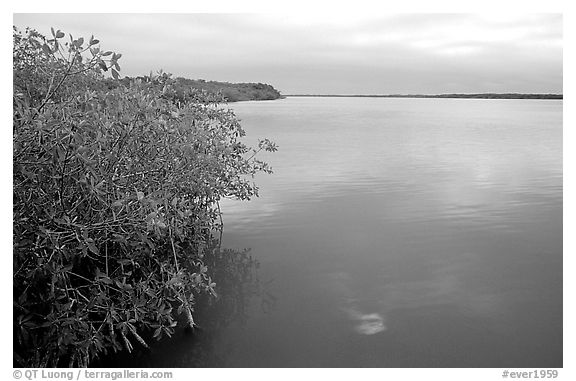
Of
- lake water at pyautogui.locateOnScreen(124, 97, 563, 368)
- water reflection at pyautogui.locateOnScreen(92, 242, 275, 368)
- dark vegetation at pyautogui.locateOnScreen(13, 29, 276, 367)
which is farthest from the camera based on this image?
lake water at pyautogui.locateOnScreen(124, 97, 563, 368)

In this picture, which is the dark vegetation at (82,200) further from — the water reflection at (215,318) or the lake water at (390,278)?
the lake water at (390,278)

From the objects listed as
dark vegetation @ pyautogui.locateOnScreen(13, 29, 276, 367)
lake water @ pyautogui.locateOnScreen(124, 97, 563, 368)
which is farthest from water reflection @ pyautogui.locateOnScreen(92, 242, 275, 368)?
dark vegetation @ pyautogui.locateOnScreen(13, 29, 276, 367)

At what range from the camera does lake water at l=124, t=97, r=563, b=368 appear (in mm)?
6281

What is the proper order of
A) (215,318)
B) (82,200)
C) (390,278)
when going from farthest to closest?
(390,278), (215,318), (82,200)

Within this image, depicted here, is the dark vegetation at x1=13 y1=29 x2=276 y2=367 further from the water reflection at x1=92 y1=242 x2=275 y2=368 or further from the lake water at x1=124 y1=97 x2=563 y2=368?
the lake water at x1=124 y1=97 x2=563 y2=368

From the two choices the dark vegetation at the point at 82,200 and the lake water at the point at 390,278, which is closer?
the dark vegetation at the point at 82,200

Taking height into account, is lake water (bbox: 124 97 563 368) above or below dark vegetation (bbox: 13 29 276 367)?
below

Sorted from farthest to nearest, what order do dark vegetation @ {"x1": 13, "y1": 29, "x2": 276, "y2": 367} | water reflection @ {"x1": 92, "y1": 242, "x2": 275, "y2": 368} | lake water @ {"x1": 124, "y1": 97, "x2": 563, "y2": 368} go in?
lake water @ {"x1": 124, "y1": 97, "x2": 563, "y2": 368} < water reflection @ {"x1": 92, "y1": 242, "x2": 275, "y2": 368} < dark vegetation @ {"x1": 13, "y1": 29, "x2": 276, "y2": 367}

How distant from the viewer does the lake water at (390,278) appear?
6.28 m

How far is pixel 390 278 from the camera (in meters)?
8.27

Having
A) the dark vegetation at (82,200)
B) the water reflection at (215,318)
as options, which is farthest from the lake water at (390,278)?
the dark vegetation at (82,200)

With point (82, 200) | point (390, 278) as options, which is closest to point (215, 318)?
point (390, 278)

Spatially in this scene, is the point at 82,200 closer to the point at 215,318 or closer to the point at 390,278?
the point at 215,318
